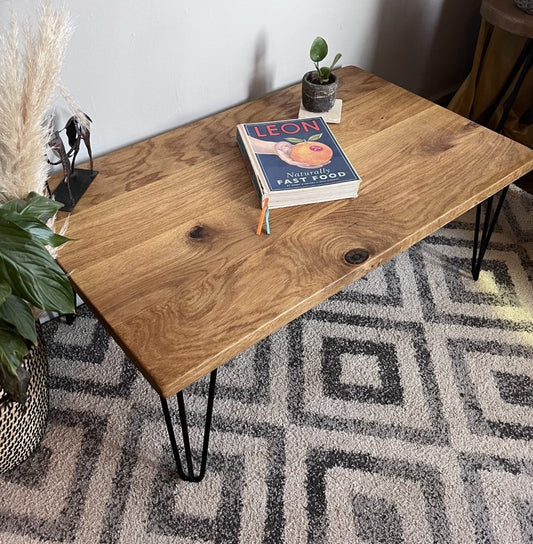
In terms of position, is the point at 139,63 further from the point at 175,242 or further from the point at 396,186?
the point at 396,186

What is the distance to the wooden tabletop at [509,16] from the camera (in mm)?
1260

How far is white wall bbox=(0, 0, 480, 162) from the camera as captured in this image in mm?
965

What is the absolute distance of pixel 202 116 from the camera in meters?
1.21

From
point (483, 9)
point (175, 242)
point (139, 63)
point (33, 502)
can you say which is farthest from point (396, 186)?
point (33, 502)

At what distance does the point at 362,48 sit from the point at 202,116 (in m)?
0.50

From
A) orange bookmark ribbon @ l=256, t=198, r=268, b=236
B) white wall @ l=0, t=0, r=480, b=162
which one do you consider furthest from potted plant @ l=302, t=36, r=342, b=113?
orange bookmark ribbon @ l=256, t=198, r=268, b=236

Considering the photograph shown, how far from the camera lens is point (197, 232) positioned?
2.92 ft

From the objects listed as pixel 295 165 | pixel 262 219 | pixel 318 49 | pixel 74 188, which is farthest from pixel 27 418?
pixel 318 49

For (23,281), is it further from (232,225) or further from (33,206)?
(232,225)

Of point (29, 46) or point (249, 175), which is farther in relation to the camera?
point (249, 175)

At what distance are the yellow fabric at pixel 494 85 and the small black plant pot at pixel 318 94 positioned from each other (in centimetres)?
70

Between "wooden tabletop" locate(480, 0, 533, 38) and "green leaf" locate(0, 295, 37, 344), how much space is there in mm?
1212

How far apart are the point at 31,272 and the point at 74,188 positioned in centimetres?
33

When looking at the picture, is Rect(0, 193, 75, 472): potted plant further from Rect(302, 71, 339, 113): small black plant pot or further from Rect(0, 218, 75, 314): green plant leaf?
Rect(302, 71, 339, 113): small black plant pot
